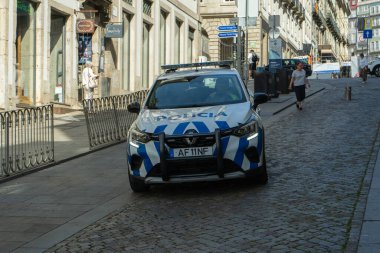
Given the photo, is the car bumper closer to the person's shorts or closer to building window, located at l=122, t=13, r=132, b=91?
the person's shorts

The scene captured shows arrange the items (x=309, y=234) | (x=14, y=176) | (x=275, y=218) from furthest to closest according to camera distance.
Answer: (x=14, y=176) < (x=275, y=218) < (x=309, y=234)

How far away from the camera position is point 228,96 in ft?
30.6

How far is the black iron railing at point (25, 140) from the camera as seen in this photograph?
10125 millimetres

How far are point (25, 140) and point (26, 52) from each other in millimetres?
10795

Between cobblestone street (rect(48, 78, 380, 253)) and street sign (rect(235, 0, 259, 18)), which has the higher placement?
street sign (rect(235, 0, 259, 18))

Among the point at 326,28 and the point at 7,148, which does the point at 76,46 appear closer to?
the point at 7,148

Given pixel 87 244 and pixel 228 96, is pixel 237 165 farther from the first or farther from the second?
pixel 87 244

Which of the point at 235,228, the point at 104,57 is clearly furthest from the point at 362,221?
the point at 104,57

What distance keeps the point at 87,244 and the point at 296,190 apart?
10.3 feet

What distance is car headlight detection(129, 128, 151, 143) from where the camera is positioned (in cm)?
816

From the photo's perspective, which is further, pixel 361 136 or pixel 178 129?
pixel 361 136

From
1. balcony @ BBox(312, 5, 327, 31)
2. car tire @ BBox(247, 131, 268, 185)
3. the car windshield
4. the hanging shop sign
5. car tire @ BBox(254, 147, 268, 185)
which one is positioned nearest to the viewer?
car tire @ BBox(247, 131, 268, 185)

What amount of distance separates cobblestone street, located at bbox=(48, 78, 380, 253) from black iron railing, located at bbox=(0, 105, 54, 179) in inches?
102

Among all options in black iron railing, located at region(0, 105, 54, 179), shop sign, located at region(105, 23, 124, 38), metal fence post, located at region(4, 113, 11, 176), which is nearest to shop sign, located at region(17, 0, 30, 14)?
shop sign, located at region(105, 23, 124, 38)
